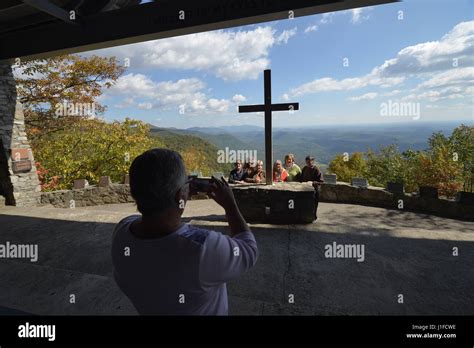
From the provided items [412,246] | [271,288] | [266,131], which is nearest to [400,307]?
[271,288]

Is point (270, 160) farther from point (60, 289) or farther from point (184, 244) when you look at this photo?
point (184, 244)

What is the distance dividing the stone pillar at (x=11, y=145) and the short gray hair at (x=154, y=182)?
8344 mm

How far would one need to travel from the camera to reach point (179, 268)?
0.88 meters

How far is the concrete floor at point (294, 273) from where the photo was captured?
2428 mm

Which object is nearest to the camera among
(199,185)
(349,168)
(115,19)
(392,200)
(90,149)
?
(199,185)

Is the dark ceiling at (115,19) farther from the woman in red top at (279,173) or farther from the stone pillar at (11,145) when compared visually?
the woman in red top at (279,173)

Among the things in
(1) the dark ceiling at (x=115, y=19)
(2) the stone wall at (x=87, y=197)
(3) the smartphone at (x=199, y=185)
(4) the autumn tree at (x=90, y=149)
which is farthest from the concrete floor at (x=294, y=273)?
(4) the autumn tree at (x=90, y=149)

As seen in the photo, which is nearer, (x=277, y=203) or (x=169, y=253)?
(x=169, y=253)

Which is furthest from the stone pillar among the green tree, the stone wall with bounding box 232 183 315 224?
the green tree

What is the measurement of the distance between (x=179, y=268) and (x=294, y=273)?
2639mm

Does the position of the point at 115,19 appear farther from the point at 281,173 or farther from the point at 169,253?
the point at 169,253

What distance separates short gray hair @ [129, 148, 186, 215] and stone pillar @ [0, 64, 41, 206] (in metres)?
8.34

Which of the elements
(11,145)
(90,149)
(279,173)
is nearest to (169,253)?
(279,173)

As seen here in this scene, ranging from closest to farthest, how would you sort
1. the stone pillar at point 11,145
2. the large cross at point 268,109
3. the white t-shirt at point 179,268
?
1. the white t-shirt at point 179,268
2. the large cross at point 268,109
3. the stone pillar at point 11,145
